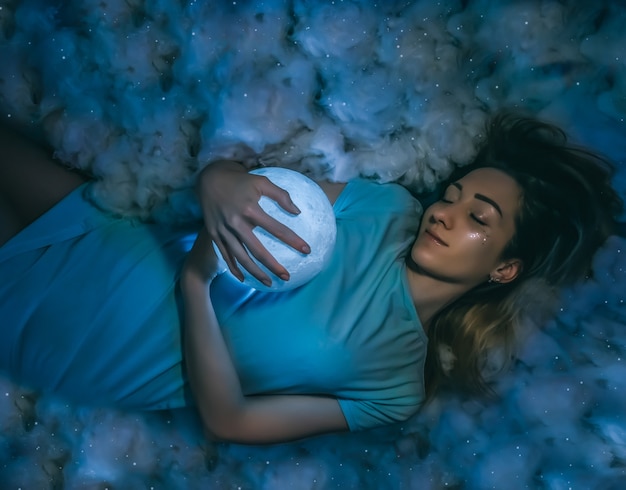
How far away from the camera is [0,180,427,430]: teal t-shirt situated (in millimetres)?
1186

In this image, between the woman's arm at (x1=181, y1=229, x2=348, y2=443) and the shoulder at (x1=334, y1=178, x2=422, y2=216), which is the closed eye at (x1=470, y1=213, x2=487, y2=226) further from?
the woman's arm at (x1=181, y1=229, x2=348, y2=443)

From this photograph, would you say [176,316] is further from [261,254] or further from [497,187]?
[497,187]

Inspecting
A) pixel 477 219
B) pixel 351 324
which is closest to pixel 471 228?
pixel 477 219

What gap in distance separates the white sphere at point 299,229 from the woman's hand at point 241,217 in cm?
1

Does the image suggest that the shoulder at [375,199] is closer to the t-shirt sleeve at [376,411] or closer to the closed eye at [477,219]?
the closed eye at [477,219]

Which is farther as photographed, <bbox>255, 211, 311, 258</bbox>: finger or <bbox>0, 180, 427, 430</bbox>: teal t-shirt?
<bbox>0, 180, 427, 430</bbox>: teal t-shirt

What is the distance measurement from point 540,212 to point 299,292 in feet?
1.50

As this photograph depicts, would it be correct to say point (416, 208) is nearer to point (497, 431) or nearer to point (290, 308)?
point (290, 308)

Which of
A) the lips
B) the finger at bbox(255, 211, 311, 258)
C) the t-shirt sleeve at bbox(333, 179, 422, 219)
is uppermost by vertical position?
the finger at bbox(255, 211, 311, 258)

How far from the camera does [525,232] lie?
46.3 inches

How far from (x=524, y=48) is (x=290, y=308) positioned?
636 mm

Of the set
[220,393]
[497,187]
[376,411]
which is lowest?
[376,411]

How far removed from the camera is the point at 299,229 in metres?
1.08

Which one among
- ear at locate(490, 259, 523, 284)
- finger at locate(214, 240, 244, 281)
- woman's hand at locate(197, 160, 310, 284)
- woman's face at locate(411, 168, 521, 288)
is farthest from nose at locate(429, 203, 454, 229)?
finger at locate(214, 240, 244, 281)
